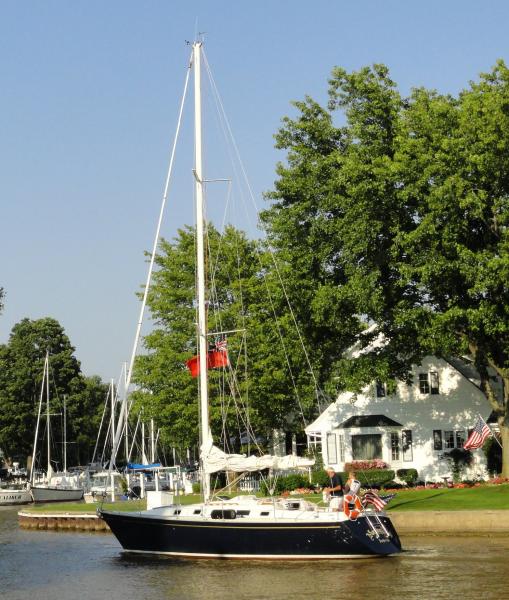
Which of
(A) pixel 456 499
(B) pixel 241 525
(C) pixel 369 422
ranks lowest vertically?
(B) pixel 241 525

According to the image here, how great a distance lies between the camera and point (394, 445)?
A: 206 ft

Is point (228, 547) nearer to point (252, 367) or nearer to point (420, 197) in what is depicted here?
point (420, 197)

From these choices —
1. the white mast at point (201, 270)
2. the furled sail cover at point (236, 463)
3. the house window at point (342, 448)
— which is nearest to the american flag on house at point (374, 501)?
the furled sail cover at point (236, 463)

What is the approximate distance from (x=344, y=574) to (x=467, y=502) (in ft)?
Answer: 46.4

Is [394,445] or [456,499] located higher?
[394,445]

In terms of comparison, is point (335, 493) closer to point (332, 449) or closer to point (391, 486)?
point (391, 486)

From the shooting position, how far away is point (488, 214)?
159 feet

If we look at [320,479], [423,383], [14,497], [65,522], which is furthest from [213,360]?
[14,497]

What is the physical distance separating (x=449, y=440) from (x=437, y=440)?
2.44ft

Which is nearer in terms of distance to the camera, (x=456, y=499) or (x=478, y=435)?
(x=456, y=499)

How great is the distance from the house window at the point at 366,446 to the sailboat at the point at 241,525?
87.7 feet

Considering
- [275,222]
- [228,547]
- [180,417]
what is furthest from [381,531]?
[180,417]

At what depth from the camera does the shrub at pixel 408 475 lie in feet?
193

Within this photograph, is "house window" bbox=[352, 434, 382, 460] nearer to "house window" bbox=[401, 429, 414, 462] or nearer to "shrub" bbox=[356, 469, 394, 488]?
"house window" bbox=[401, 429, 414, 462]
